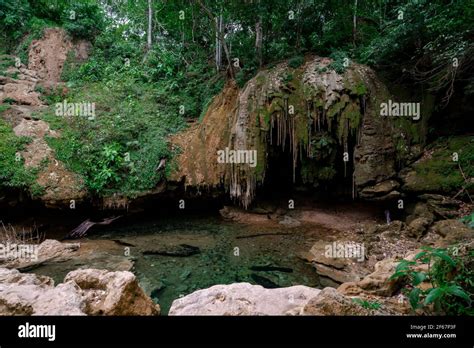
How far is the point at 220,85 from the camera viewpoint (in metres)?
12.9

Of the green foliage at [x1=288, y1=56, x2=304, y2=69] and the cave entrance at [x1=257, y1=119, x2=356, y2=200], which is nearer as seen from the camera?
the cave entrance at [x1=257, y1=119, x2=356, y2=200]

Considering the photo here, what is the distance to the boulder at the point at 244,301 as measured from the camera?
2891 millimetres

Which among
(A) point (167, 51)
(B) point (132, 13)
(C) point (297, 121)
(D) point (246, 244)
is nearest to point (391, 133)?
(C) point (297, 121)

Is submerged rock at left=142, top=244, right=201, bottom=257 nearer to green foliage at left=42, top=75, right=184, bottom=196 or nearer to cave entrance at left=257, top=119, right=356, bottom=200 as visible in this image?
green foliage at left=42, top=75, right=184, bottom=196

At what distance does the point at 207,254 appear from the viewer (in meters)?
7.72

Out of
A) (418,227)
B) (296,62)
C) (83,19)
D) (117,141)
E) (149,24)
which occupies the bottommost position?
(418,227)

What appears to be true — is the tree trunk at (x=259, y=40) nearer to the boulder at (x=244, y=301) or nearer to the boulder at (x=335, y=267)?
the boulder at (x=335, y=267)
